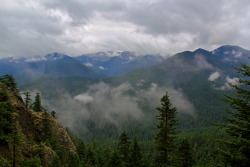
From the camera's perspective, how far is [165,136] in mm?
23328

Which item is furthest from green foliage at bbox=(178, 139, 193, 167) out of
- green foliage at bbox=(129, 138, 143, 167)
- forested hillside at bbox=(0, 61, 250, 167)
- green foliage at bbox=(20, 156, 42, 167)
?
green foliage at bbox=(20, 156, 42, 167)

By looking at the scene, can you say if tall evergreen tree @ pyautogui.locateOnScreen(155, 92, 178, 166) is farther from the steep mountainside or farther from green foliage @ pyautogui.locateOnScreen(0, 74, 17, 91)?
green foliage @ pyautogui.locateOnScreen(0, 74, 17, 91)

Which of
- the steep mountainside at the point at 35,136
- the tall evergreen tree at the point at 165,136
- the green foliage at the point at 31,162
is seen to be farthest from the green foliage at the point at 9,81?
the tall evergreen tree at the point at 165,136

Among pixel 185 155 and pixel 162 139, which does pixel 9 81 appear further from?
pixel 185 155

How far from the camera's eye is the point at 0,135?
17.2 m

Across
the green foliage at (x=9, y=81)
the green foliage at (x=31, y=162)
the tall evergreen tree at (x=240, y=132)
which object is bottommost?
the green foliage at (x=31, y=162)

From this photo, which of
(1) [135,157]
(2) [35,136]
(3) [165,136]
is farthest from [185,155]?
(2) [35,136]

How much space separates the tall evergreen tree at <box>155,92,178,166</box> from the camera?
910 inches

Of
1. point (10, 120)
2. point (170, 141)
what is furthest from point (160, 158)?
point (10, 120)

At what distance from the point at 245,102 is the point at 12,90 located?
51.1 m

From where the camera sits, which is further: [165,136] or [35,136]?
[35,136]

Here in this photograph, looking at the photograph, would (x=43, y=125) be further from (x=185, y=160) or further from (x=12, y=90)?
(x=185, y=160)

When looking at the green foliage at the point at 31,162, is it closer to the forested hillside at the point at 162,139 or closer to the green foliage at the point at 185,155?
the forested hillside at the point at 162,139

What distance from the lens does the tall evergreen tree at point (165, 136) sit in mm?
23125
